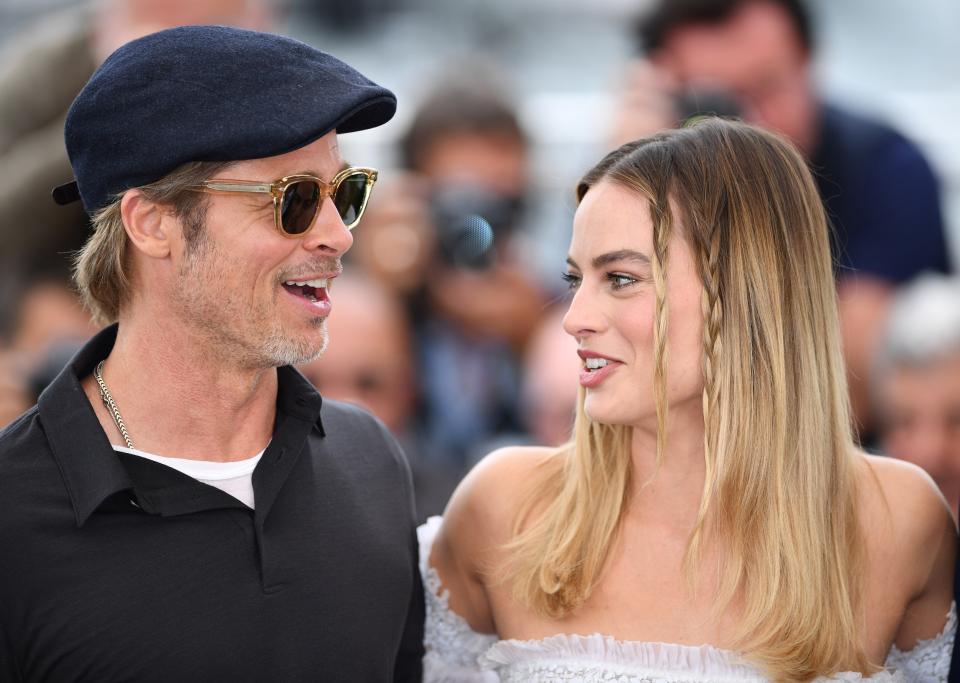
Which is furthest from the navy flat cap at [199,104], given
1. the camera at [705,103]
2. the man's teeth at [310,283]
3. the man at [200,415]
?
the camera at [705,103]

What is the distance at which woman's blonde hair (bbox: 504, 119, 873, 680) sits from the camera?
8.27ft

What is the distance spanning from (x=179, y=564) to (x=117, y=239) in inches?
25.2

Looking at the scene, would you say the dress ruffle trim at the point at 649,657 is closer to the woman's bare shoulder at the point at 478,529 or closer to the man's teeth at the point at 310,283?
the woman's bare shoulder at the point at 478,529

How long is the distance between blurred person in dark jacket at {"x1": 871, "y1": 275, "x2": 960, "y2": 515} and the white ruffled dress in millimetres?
1031

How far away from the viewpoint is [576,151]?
5.27 meters

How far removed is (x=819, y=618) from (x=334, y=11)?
22.6 ft

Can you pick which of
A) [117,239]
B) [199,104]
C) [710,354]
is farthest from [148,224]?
[710,354]

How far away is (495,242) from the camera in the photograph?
14.3 ft

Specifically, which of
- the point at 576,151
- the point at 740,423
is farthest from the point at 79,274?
the point at 576,151

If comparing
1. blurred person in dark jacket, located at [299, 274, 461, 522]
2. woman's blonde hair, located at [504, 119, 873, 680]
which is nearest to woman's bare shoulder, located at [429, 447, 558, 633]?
woman's blonde hair, located at [504, 119, 873, 680]

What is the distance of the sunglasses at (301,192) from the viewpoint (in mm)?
2307

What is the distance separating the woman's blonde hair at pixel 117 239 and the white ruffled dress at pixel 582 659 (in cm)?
90

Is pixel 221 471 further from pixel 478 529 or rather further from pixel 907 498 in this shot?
pixel 907 498

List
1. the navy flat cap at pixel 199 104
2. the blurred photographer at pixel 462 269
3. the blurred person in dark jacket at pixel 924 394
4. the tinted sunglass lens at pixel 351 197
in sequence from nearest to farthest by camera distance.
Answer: the navy flat cap at pixel 199 104, the tinted sunglass lens at pixel 351 197, the blurred person in dark jacket at pixel 924 394, the blurred photographer at pixel 462 269
